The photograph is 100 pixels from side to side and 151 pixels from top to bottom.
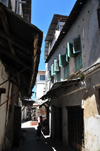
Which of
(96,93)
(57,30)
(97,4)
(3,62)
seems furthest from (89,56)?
(57,30)

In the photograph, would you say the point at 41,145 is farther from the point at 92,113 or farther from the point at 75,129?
the point at 92,113

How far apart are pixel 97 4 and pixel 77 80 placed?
333 cm

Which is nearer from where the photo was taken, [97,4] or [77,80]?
[97,4]

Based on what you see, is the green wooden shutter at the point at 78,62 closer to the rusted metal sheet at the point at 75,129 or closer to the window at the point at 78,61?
the window at the point at 78,61

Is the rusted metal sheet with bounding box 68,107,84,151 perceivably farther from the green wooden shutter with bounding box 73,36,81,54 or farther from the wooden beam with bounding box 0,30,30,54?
the wooden beam with bounding box 0,30,30,54

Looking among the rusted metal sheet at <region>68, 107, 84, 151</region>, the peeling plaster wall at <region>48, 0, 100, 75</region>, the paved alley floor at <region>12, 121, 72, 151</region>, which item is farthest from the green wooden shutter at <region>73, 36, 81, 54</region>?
the paved alley floor at <region>12, 121, 72, 151</region>

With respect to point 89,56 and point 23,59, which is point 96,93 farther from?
point 23,59

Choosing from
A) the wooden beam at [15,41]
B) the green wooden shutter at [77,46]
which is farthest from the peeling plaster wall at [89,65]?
the wooden beam at [15,41]

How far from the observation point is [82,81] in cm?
671

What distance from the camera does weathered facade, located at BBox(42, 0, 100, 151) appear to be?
5.60 meters

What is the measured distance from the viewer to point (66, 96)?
9.32 m

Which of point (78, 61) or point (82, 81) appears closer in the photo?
point (82, 81)

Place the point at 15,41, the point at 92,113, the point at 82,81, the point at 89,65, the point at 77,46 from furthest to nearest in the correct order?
the point at 77,46 → the point at 82,81 → the point at 89,65 → the point at 92,113 → the point at 15,41

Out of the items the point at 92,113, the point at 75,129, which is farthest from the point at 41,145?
the point at 92,113
